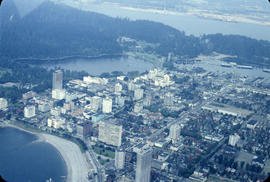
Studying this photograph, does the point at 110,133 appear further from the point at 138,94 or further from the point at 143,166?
the point at 138,94

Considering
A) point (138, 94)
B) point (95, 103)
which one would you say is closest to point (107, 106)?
point (95, 103)

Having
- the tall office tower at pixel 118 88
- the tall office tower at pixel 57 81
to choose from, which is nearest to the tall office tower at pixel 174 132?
the tall office tower at pixel 118 88

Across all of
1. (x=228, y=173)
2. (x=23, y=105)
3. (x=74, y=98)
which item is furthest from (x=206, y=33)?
(x=228, y=173)

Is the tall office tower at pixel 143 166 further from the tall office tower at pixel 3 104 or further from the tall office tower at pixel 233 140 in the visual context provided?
the tall office tower at pixel 3 104

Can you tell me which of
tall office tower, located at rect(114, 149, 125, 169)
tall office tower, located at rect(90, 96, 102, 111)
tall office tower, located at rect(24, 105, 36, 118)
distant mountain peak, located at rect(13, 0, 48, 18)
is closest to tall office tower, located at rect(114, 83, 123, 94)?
tall office tower, located at rect(90, 96, 102, 111)

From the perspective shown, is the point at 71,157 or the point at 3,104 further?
the point at 3,104

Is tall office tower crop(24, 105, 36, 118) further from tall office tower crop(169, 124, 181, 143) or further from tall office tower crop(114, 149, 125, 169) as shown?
tall office tower crop(169, 124, 181, 143)
